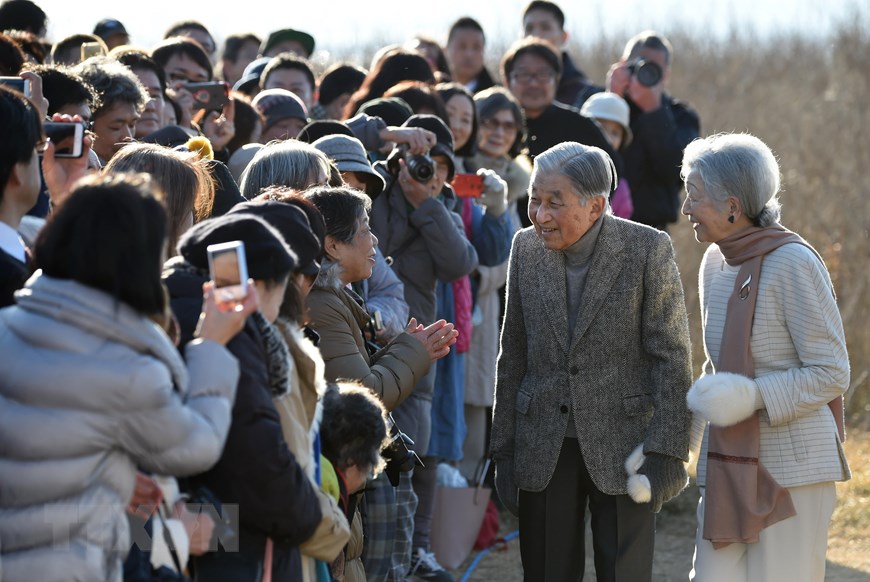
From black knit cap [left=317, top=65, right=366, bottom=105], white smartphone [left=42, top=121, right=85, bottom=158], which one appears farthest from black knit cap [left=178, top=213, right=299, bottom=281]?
black knit cap [left=317, top=65, right=366, bottom=105]

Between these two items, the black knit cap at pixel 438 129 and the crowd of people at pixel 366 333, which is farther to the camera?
the black knit cap at pixel 438 129

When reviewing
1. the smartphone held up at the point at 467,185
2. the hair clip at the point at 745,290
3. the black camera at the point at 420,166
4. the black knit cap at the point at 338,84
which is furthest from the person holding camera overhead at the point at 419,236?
the hair clip at the point at 745,290

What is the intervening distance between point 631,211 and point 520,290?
3.68 metres

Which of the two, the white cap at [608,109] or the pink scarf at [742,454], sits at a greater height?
the white cap at [608,109]

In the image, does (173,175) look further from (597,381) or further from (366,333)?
(597,381)

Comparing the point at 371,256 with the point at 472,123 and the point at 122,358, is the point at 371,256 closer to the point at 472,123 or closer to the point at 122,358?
the point at 122,358

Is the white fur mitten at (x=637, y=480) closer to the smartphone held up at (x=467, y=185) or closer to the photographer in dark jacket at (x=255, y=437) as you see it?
the photographer in dark jacket at (x=255, y=437)

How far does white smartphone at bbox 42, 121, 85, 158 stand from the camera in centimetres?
386

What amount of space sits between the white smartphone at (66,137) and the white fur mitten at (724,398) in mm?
2132

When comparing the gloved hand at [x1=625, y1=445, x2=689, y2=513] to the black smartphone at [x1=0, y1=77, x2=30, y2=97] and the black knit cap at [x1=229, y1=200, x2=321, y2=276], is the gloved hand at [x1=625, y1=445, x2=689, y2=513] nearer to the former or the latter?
the black knit cap at [x1=229, y1=200, x2=321, y2=276]

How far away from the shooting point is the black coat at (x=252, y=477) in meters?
2.70

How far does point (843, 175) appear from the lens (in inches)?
542

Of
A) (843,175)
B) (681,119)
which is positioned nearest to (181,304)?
(681,119)

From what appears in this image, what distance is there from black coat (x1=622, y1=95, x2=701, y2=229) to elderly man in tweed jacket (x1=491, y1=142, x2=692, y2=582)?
4182mm
